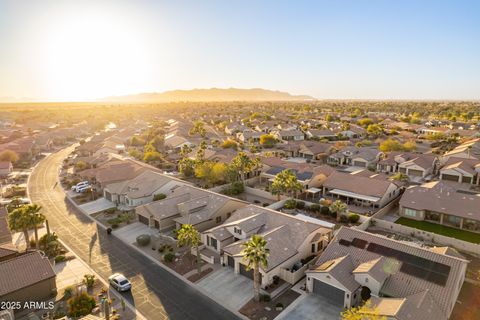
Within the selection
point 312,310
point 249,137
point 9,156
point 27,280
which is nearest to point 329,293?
point 312,310

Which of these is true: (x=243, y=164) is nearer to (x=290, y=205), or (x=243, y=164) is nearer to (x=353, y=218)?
(x=290, y=205)

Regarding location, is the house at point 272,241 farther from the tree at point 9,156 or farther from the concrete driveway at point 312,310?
the tree at point 9,156

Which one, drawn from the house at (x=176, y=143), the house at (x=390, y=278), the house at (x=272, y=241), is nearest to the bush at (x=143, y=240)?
the house at (x=272, y=241)

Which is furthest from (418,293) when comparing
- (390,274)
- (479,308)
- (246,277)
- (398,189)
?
(398,189)

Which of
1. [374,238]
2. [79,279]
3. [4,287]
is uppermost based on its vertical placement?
[374,238]

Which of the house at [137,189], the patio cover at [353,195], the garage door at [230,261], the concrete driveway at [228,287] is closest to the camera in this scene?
the concrete driveway at [228,287]

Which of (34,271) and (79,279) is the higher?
(34,271)

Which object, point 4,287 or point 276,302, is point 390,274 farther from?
point 4,287

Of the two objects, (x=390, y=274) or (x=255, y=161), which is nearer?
(x=390, y=274)
